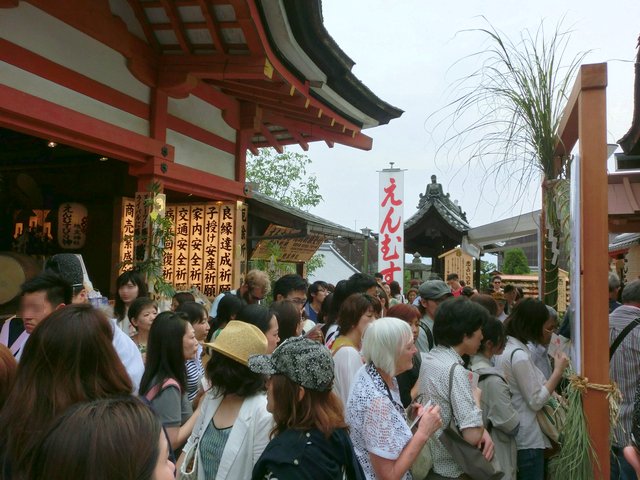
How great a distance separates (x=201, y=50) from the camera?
7.21 metres

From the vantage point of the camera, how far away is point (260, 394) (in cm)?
247

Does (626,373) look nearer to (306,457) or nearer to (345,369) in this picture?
(345,369)

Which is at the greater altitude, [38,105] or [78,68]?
[78,68]

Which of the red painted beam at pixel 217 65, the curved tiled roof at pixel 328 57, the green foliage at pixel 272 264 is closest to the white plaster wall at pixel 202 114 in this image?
the red painted beam at pixel 217 65

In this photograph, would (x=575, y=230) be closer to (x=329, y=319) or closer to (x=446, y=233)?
(x=329, y=319)

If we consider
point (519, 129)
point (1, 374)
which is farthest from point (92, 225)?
point (1, 374)

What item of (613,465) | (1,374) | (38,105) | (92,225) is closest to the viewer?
(1,374)

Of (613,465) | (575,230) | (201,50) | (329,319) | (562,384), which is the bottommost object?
(613,465)

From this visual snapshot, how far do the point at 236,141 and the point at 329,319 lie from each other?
5.53 m

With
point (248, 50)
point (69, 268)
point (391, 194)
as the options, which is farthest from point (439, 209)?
point (69, 268)

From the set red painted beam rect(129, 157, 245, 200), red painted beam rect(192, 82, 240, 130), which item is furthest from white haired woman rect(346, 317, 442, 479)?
red painted beam rect(192, 82, 240, 130)

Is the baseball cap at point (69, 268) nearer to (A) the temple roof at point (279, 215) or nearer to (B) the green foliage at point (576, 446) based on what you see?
(B) the green foliage at point (576, 446)

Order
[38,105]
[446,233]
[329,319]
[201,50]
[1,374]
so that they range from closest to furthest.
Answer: [1,374] → [329,319] → [38,105] → [201,50] → [446,233]

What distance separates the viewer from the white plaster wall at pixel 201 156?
26.3 ft
